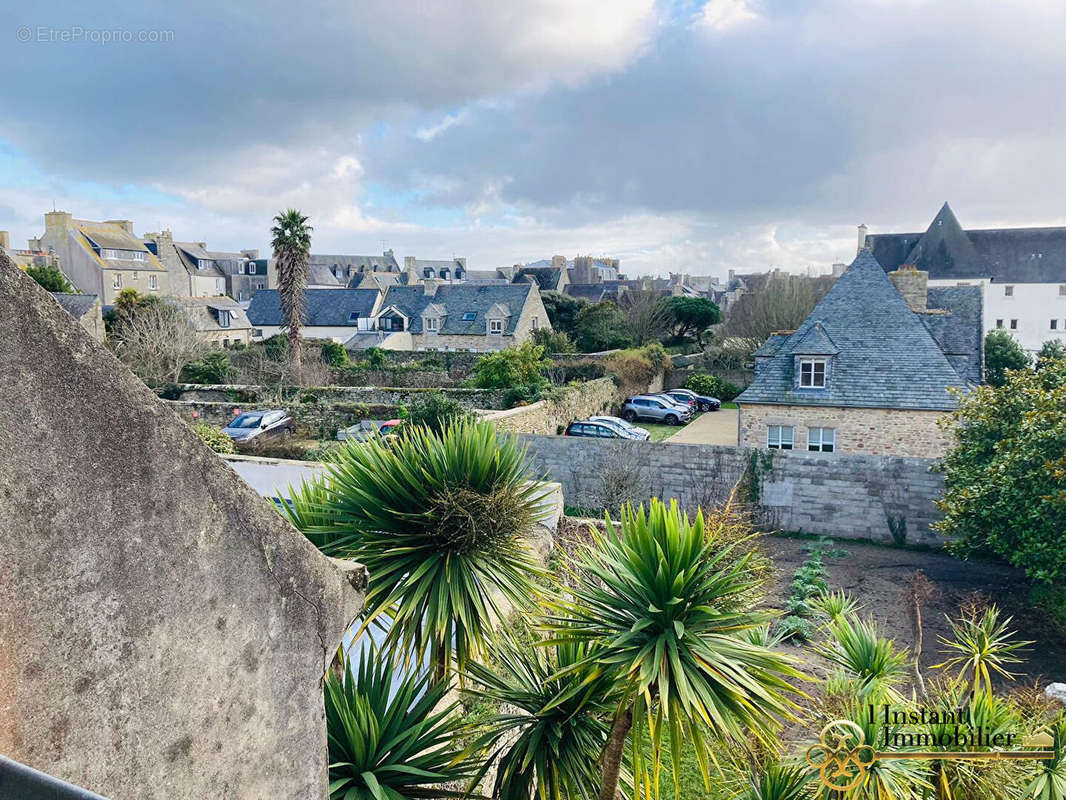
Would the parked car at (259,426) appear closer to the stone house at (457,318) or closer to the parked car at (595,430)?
the parked car at (595,430)

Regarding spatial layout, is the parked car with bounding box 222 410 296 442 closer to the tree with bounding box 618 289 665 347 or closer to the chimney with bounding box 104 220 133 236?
the tree with bounding box 618 289 665 347

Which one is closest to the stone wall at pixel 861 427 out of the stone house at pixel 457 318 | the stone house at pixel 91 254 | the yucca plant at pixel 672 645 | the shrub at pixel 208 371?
the yucca plant at pixel 672 645

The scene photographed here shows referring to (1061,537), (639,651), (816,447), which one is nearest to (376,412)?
(816,447)

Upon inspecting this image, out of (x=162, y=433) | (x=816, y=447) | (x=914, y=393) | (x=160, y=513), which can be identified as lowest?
(x=816, y=447)

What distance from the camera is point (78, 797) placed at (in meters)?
1.58

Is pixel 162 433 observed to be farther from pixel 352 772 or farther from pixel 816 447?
pixel 816 447

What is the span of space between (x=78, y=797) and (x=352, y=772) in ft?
13.0

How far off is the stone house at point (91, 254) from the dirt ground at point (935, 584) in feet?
173

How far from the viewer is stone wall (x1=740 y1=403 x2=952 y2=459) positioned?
2055 cm

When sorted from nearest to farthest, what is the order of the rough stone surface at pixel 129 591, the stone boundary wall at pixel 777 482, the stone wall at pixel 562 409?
the rough stone surface at pixel 129 591, the stone boundary wall at pixel 777 482, the stone wall at pixel 562 409

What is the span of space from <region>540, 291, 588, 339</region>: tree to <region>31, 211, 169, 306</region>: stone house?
31201 mm

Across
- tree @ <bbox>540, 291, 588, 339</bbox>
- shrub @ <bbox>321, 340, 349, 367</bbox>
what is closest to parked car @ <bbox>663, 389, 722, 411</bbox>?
tree @ <bbox>540, 291, 588, 339</bbox>

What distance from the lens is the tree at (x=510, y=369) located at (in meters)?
29.2

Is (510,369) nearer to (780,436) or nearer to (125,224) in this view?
(780,436)
